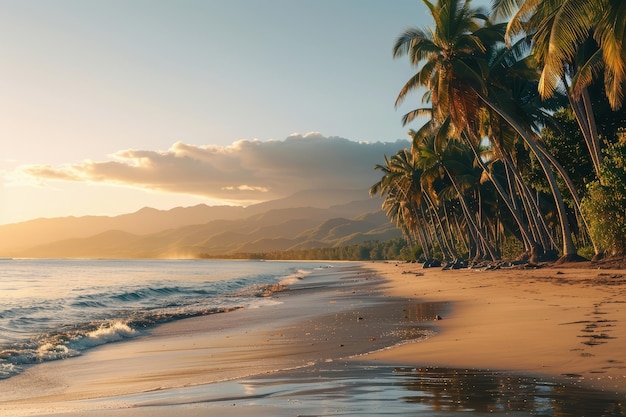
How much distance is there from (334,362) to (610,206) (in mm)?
22068

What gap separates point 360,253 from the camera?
196625 millimetres

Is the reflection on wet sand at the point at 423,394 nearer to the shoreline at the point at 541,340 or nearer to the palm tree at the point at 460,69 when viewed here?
the shoreline at the point at 541,340

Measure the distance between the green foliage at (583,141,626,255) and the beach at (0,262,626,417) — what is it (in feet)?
34.5

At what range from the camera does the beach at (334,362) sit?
247 inches

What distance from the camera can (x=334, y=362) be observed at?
898 cm

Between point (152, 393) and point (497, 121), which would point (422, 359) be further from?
point (497, 121)

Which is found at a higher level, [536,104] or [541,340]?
[536,104]

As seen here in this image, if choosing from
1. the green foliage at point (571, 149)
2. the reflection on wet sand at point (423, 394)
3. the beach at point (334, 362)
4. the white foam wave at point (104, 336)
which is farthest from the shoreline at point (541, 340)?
the green foliage at point (571, 149)

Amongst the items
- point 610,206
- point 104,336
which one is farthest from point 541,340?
point 610,206

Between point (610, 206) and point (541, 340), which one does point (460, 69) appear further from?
point (541, 340)

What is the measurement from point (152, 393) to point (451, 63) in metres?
29.8

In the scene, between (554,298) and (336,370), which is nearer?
(336,370)

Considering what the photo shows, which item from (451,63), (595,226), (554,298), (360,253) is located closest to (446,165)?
(451,63)

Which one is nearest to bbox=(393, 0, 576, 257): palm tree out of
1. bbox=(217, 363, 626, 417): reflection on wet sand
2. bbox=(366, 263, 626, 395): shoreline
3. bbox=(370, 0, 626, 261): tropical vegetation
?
bbox=(370, 0, 626, 261): tropical vegetation
